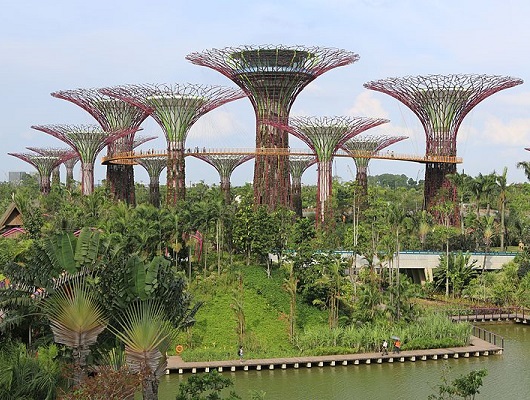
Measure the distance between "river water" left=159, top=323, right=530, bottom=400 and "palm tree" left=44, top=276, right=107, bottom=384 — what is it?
10673 mm

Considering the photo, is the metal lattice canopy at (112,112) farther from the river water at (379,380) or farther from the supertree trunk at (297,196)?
the river water at (379,380)

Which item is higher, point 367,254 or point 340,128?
point 340,128

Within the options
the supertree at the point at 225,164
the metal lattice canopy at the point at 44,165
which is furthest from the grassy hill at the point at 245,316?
the metal lattice canopy at the point at 44,165

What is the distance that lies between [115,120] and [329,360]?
38217 millimetres

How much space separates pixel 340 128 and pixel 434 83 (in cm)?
786

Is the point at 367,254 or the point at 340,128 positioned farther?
the point at 340,128

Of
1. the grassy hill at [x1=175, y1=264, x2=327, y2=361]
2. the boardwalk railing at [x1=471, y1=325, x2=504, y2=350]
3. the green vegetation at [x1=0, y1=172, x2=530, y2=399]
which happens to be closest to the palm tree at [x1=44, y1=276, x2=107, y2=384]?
the green vegetation at [x1=0, y1=172, x2=530, y2=399]

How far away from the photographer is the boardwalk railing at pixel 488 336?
32.9 metres

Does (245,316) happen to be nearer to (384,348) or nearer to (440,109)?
(384,348)

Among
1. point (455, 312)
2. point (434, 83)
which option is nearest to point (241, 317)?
point (455, 312)

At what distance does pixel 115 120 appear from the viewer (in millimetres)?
61469

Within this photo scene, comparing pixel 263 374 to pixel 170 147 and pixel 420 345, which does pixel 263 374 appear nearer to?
pixel 420 345

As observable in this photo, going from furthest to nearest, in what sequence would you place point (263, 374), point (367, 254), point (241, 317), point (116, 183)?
point (116, 183) → point (367, 254) → point (241, 317) → point (263, 374)

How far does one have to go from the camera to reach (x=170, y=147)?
171 feet
